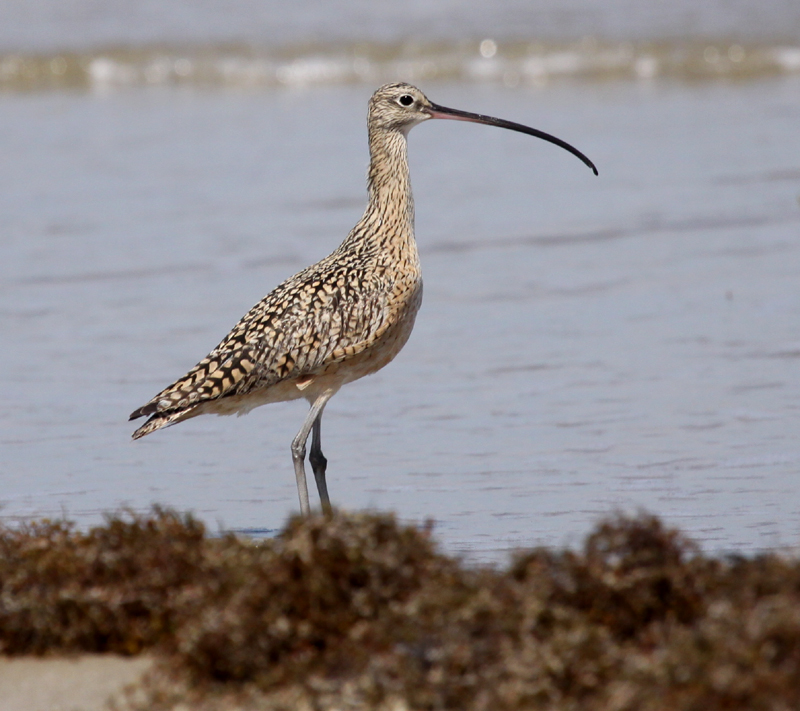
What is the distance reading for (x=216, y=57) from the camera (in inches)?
794

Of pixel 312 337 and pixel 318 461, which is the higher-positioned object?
pixel 312 337

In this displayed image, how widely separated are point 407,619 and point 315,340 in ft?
8.28

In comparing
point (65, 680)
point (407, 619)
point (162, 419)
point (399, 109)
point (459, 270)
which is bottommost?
point (65, 680)

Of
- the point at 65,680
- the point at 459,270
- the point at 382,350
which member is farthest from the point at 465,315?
the point at 65,680

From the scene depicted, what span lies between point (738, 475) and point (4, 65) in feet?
51.6

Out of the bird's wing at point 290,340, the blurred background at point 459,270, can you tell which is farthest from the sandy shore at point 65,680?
the bird's wing at point 290,340

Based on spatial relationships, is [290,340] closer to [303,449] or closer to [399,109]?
[303,449]

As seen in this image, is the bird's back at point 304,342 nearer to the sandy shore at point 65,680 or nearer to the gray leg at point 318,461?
the gray leg at point 318,461

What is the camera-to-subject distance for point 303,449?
19.9ft

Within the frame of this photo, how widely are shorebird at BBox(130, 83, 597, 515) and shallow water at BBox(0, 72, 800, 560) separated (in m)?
0.43

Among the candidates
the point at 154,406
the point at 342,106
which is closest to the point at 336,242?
the point at 154,406

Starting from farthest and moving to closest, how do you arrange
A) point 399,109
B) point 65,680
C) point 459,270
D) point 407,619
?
1. point 459,270
2. point 399,109
3. point 65,680
4. point 407,619

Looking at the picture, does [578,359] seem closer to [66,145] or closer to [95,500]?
[95,500]

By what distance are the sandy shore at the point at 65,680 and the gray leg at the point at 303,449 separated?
5.99 feet
